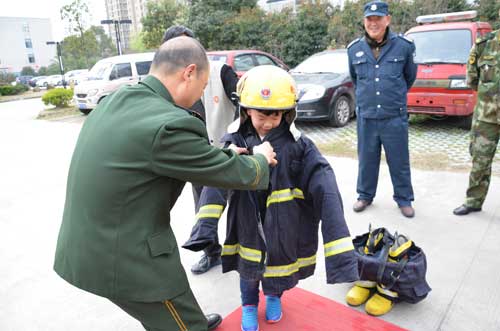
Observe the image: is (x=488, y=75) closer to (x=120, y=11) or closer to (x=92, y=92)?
(x=92, y=92)

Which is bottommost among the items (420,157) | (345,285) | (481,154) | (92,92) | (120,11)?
(345,285)

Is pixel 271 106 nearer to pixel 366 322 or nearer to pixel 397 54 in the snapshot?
pixel 366 322

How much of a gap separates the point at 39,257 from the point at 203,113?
209 centimetres

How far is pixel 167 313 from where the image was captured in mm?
1718

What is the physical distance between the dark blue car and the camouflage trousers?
4.19 m

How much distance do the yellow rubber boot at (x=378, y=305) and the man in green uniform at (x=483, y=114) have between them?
1824 millimetres

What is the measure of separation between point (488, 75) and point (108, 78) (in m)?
11.4

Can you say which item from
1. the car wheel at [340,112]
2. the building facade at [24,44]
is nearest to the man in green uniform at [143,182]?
the car wheel at [340,112]

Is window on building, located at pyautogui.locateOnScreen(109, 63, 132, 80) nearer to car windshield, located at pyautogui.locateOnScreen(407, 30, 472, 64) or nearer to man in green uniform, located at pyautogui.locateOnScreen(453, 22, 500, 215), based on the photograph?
car windshield, located at pyautogui.locateOnScreen(407, 30, 472, 64)

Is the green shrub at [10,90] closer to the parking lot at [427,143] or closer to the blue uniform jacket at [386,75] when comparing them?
the parking lot at [427,143]

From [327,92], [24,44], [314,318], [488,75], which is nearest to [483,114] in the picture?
[488,75]

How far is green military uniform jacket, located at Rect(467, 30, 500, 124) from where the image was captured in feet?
12.1

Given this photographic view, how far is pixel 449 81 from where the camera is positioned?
6930mm

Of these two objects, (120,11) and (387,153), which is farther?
(120,11)
